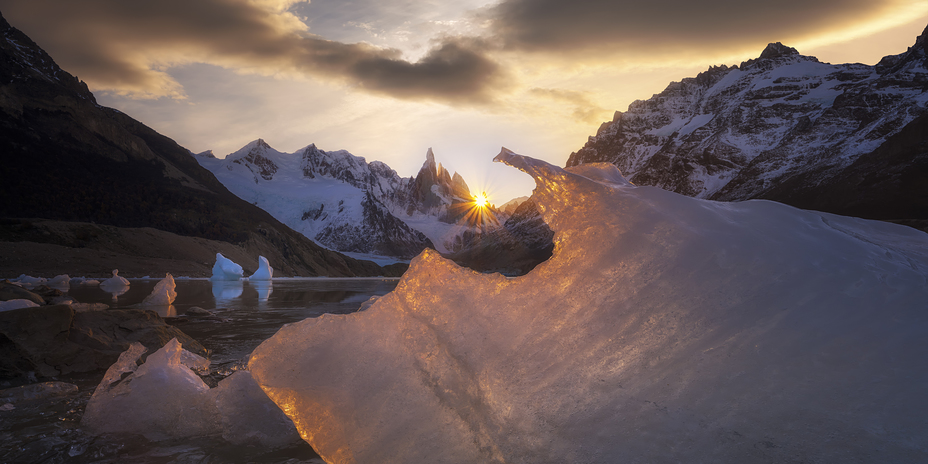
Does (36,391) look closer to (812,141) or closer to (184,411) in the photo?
(184,411)

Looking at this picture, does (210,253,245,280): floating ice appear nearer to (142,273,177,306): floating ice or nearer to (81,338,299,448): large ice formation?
(142,273,177,306): floating ice

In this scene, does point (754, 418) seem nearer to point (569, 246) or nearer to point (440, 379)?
point (569, 246)

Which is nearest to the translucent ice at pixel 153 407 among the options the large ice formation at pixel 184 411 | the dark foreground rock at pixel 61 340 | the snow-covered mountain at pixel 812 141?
the large ice formation at pixel 184 411

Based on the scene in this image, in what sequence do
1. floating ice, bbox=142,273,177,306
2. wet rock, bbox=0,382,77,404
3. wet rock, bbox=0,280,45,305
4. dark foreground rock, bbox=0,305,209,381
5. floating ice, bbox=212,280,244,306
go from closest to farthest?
1. wet rock, bbox=0,382,77,404
2. dark foreground rock, bbox=0,305,209,381
3. wet rock, bbox=0,280,45,305
4. floating ice, bbox=142,273,177,306
5. floating ice, bbox=212,280,244,306

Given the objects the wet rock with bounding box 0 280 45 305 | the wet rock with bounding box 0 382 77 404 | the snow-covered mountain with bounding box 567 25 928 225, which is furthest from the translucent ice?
the snow-covered mountain with bounding box 567 25 928 225

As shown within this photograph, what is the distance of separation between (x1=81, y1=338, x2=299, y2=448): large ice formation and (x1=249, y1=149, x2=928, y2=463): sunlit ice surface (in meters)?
1.44

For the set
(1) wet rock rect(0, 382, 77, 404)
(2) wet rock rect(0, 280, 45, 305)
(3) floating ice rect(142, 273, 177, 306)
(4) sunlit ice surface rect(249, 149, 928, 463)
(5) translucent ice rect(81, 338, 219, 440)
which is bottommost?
(3) floating ice rect(142, 273, 177, 306)

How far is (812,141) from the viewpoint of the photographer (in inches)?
→ 5197

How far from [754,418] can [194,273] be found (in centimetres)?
7512

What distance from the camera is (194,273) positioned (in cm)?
6462

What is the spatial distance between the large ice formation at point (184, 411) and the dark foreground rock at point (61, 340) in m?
2.83

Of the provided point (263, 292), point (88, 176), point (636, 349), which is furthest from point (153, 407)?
point (88, 176)

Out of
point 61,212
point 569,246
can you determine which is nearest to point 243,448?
point 569,246

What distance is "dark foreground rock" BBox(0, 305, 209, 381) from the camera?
258 inches
